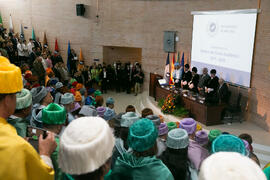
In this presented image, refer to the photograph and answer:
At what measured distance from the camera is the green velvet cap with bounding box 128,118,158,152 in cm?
Result: 240

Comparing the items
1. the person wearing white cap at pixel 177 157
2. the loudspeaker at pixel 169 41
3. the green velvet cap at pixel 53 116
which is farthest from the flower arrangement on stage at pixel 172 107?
the green velvet cap at pixel 53 116

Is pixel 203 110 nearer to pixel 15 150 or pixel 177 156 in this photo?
pixel 177 156

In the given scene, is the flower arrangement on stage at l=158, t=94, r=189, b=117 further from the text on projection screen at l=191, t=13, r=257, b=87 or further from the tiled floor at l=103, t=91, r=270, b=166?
the text on projection screen at l=191, t=13, r=257, b=87

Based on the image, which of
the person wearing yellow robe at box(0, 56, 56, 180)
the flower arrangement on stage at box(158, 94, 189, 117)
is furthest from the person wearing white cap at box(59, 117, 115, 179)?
the flower arrangement on stage at box(158, 94, 189, 117)

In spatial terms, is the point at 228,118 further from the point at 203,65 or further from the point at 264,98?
the point at 203,65

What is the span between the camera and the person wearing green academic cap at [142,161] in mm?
2312

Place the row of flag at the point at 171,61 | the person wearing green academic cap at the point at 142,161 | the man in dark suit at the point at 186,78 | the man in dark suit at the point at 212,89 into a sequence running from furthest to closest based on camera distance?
the row of flag at the point at 171,61 < the man in dark suit at the point at 186,78 < the man in dark suit at the point at 212,89 < the person wearing green academic cap at the point at 142,161

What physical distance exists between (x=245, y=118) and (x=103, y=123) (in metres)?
8.19

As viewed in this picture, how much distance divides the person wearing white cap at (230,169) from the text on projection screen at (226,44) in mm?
8175

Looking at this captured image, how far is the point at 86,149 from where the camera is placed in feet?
5.22

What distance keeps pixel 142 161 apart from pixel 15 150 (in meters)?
1.06

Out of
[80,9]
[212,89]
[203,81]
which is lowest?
[212,89]

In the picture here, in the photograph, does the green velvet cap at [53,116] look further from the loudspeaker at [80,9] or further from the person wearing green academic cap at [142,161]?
the loudspeaker at [80,9]

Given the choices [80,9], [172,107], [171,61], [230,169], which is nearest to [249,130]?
[172,107]
